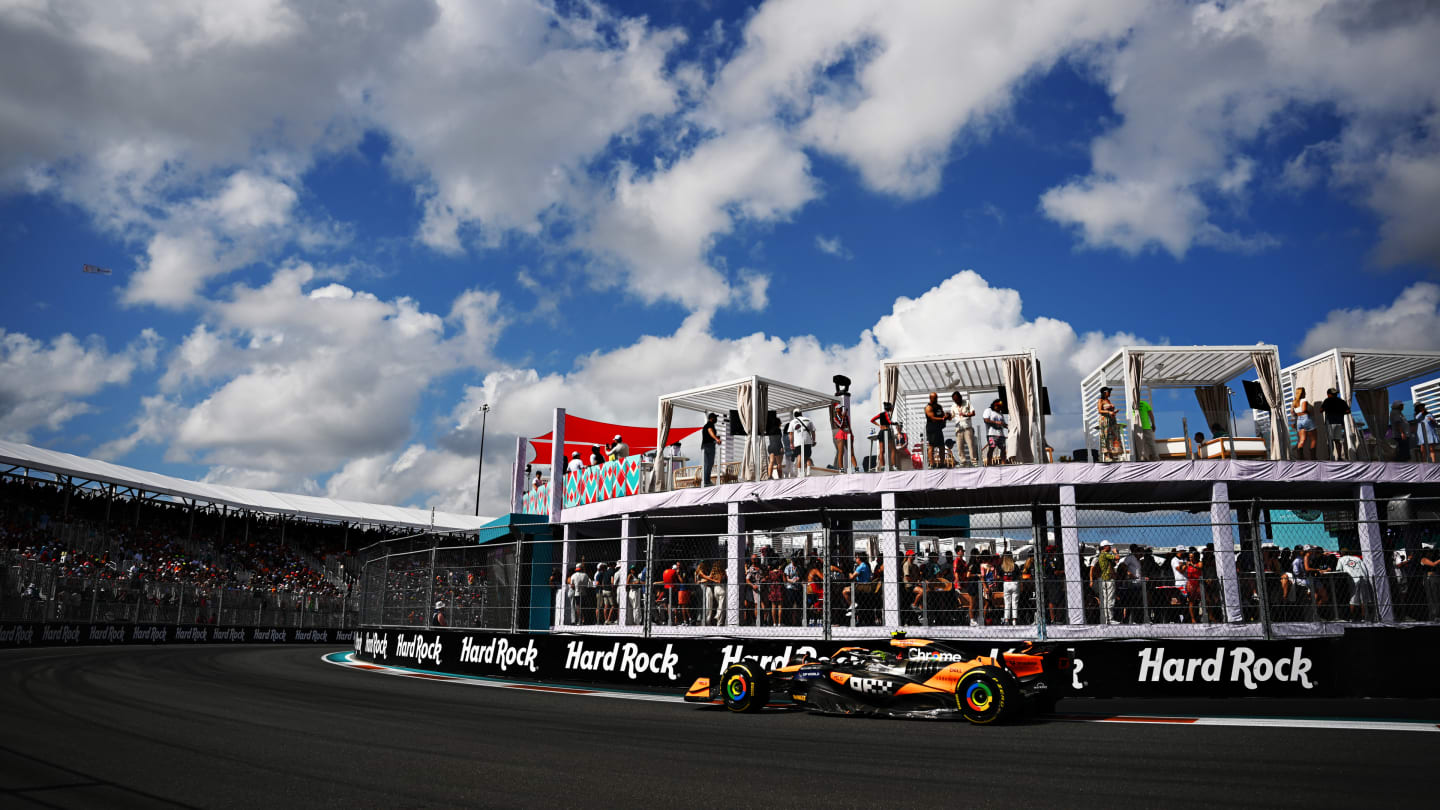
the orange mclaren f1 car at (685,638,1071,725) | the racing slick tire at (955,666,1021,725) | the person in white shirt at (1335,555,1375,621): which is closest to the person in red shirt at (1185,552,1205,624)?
the person in white shirt at (1335,555,1375,621)

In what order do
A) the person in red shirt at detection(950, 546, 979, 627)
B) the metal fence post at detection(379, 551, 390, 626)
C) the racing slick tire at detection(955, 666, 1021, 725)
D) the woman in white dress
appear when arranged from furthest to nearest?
the woman in white dress < the metal fence post at detection(379, 551, 390, 626) < the person in red shirt at detection(950, 546, 979, 627) < the racing slick tire at detection(955, 666, 1021, 725)

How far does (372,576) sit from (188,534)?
23766mm

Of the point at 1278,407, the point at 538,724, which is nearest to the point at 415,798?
the point at 538,724

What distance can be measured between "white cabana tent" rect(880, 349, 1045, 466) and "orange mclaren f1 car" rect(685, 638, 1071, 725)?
A: 10.1m

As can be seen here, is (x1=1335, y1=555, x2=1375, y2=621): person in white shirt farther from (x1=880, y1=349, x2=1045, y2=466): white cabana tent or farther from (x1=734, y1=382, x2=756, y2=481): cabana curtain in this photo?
(x1=734, y1=382, x2=756, y2=481): cabana curtain

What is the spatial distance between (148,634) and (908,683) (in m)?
27.6

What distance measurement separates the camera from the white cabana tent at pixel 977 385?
63.6 ft

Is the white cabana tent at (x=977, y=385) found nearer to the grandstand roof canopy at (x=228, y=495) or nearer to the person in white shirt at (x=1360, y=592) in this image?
the person in white shirt at (x=1360, y=592)

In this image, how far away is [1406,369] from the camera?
21312 millimetres

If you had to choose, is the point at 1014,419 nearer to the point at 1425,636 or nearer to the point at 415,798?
the point at 1425,636

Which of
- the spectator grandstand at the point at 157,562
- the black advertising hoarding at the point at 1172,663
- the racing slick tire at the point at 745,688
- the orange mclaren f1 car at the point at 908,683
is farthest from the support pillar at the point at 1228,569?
the spectator grandstand at the point at 157,562

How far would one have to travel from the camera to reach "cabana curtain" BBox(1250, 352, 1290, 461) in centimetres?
1888

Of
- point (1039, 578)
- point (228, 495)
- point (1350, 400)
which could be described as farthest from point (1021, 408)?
point (228, 495)

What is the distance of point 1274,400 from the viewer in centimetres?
1950
